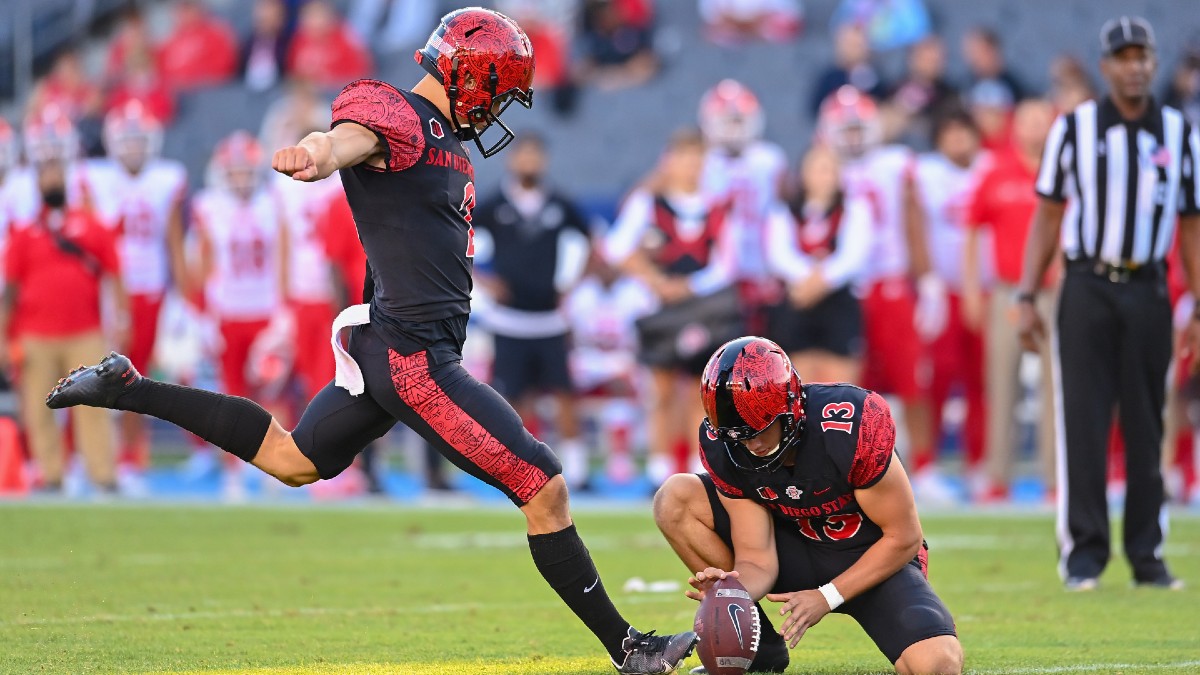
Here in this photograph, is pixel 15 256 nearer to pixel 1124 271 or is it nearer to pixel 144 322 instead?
pixel 144 322

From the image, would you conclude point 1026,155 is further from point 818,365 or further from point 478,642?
point 478,642

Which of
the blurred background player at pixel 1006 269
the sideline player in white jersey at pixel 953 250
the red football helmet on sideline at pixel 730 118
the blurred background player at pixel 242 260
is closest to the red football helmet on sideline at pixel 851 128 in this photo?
the sideline player in white jersey at pixel 953 250

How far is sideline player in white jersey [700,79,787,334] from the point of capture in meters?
11.5

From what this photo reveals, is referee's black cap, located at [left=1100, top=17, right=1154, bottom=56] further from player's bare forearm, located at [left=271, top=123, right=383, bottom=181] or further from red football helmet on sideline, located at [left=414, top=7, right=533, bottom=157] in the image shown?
player's bare forearm, located at [left=271, top=123, right=383, bottom=181]

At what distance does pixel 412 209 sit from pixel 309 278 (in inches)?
302

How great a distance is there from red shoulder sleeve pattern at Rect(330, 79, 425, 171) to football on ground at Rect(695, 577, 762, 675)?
138 centimetres

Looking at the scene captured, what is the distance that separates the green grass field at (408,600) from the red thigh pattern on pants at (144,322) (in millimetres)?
2432

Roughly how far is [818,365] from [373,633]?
5720mm

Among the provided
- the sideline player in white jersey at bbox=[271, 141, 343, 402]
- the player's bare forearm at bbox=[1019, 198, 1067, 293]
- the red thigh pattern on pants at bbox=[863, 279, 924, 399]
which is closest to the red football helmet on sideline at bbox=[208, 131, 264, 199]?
the sideline player in white jersey at bbox=[271, 141, 343, 402]

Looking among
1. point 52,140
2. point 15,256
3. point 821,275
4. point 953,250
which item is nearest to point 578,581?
point 821,275

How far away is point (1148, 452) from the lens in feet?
23.5

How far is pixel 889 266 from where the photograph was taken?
451 inches

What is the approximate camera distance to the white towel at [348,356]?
193 inches

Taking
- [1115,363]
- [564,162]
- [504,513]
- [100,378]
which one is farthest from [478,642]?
[564,162]
